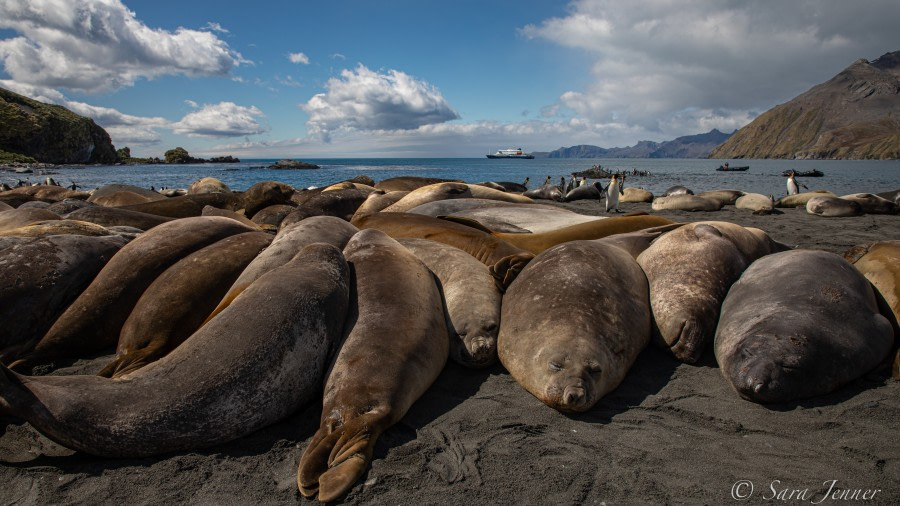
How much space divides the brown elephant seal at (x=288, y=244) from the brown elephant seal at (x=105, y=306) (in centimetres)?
79

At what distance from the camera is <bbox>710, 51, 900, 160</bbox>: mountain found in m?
133

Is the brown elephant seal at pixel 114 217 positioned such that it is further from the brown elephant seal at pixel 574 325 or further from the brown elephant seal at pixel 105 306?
the brown elephant seal at pixel 574 325

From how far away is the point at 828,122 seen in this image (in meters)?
168

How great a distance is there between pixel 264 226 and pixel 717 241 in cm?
665

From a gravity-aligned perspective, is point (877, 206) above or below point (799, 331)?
below

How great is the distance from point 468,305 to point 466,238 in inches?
65.7

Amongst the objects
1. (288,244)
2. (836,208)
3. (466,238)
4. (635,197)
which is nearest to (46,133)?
(635,197)

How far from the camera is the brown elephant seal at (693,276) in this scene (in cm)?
413

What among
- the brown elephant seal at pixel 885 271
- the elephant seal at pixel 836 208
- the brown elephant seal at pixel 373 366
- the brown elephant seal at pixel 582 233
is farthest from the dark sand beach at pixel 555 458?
the elephant seal at pixel 836 208

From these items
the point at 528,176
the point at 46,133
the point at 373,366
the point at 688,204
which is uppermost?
the point at 46,133

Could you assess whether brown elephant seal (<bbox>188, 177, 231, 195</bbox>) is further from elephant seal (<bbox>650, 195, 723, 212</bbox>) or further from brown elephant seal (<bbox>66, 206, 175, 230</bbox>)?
elephant seal (<bbox>650, 195, 723, 212</bbox>)

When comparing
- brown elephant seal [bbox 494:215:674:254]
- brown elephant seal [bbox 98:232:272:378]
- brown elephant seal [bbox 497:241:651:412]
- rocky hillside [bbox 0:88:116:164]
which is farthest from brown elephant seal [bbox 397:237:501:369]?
rocky hillside [bbox 0:88:116:164]

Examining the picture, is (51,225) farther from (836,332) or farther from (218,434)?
(836,332)

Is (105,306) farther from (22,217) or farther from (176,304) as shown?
(22,217)
